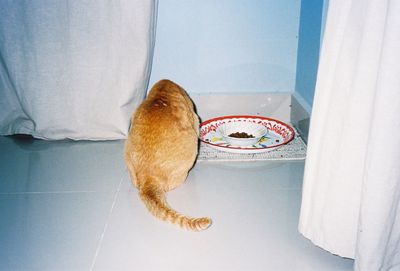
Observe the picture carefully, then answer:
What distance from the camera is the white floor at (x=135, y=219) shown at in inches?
41.1

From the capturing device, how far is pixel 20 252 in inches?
42.8

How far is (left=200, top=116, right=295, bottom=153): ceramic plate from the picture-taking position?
1.58 m

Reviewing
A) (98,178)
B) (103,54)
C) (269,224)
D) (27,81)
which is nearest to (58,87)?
(27,81)

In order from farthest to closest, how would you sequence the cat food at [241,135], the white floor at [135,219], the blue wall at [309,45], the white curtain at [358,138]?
the cat food at [241,135] < the blue wall at [309,45] < the white floor at [135,219] < the white curtain at [358,138]

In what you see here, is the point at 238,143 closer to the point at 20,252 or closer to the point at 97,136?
the point at 97,136

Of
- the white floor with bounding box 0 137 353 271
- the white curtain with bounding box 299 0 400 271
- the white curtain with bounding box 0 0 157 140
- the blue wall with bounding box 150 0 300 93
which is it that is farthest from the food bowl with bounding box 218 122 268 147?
the white curtain with bounding box 299 0 400 271

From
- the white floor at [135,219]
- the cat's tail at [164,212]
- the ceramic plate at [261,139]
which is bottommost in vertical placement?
the white floor at [135,219]

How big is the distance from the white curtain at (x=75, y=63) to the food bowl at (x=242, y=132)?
43 cm

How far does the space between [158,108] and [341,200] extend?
2.29 feet

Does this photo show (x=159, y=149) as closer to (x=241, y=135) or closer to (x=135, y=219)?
(x=135, y=219)

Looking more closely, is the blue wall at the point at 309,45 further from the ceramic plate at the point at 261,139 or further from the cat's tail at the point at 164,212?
the cat's tail at the point at 164,212

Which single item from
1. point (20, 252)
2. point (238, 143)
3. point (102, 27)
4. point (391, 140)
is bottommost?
point (20, 252)

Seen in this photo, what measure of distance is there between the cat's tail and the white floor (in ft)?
0.23

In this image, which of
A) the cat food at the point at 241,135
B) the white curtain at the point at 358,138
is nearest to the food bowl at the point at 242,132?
the cat food at the point at 241,135
